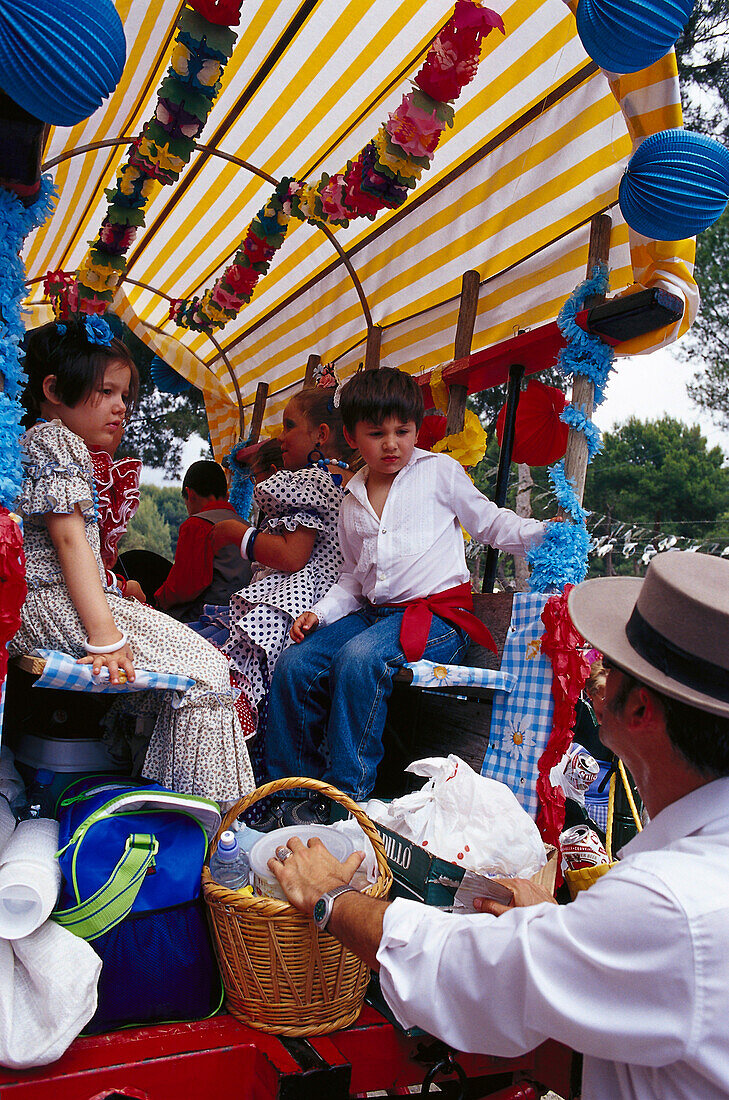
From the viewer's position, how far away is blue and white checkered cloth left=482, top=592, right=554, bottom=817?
2811 mm

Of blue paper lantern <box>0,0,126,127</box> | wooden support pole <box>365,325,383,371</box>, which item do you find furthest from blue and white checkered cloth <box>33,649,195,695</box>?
wooden support pole <box>365,325,383,371</box>

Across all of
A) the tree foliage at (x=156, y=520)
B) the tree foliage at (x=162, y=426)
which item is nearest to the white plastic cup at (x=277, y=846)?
the tree foliage at (x=162, y=426)

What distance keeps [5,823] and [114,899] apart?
47cm

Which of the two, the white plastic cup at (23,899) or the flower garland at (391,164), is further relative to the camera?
the flower garland at (391,164)

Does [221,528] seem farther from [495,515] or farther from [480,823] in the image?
[480,823]

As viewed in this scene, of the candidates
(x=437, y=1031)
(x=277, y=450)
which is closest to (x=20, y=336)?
(x=437, y=1031)

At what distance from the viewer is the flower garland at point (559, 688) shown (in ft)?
8.82

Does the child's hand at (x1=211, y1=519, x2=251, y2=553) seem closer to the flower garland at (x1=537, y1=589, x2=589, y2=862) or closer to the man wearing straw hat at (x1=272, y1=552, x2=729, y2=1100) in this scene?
the flower garland at (x1=537, y1=589, x2=589, y2=862)

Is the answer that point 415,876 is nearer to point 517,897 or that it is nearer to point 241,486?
point 517,897

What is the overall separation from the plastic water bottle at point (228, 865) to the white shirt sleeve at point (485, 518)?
1.68 meters

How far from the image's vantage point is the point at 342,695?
107 inches

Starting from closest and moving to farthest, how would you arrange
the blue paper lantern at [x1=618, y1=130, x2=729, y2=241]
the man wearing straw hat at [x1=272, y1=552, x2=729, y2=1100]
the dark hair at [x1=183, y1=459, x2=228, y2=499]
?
the man wearing straw hat at [x1=272, y1=552, x2=729, y2=1100] < the blue paper lantern at [x1=618, y1=130, x2=729, y2=241] < the dark hair at [x1=183, y1=459, x2=228, y2=499]

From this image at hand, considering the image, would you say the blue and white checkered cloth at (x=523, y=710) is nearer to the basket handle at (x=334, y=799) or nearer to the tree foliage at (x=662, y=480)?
the basket handle at (x=334, y=799)

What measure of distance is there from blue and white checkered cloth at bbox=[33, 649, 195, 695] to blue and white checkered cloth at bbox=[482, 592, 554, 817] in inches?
54.1
